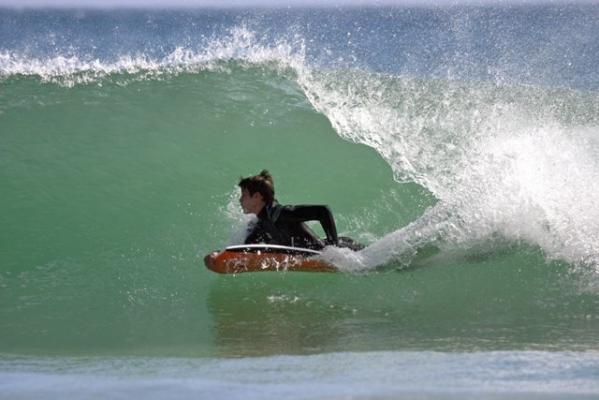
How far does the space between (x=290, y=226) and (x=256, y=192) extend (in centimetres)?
39

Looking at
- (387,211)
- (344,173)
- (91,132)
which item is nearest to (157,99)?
(91,132)

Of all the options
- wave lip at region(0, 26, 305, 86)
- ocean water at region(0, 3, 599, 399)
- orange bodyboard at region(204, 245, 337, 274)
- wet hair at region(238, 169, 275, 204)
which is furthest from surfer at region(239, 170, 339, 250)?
wave lip at region(0, 26, 305, 86)

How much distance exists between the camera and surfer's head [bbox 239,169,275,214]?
7520 millimetres

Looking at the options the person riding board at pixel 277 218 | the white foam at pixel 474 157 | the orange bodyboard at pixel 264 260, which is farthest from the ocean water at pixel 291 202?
the person riding board at pixel 277 218

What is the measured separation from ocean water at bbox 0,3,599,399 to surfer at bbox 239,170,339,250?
0.23m

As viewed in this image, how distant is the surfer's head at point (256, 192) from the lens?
24.7 ft

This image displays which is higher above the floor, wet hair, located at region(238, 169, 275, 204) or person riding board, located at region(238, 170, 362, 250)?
wet hair, located at region(238, 169, 275, 204)

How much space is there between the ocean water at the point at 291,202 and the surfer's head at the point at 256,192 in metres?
0.57

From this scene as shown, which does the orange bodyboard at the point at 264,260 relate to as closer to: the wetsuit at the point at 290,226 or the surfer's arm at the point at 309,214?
the wetsuit at the point at 290,226

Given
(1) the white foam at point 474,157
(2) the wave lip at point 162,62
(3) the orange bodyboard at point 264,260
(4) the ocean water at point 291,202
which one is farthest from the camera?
(2) the wave lip at point 162,62

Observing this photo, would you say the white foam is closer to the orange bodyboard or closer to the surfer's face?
the orange bodyboard

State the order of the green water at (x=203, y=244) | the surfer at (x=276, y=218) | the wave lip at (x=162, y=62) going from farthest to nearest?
1. the wave lip at (x=162, y=62)
2. the surfer at (x=276, y=218)
3. the green water at (x=203, y=244)

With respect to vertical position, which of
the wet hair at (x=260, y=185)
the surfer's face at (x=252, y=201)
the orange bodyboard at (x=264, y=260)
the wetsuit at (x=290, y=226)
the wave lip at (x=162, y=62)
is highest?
the wave lip at (x=162, y=62)

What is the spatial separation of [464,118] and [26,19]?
4298 centimetres
